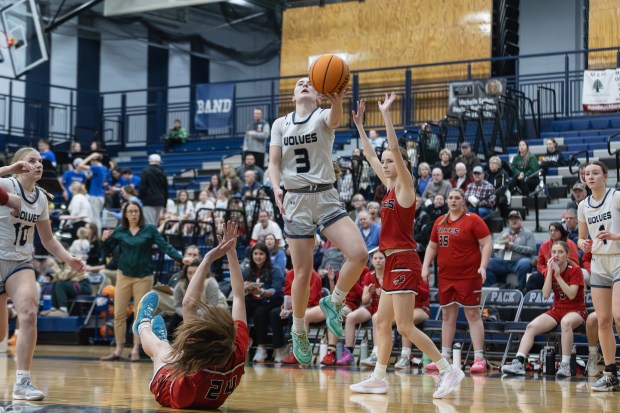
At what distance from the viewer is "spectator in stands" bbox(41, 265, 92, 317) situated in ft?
52.0

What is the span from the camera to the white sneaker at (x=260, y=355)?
Answer: 12.6 metres

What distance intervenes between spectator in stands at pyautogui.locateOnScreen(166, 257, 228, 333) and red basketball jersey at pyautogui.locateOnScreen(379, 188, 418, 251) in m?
4.09

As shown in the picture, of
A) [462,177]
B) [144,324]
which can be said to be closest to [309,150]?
[144,324]

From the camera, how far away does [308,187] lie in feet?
24.6

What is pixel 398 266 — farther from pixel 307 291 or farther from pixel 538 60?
pixel 538 60

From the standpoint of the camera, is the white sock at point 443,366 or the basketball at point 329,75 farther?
the white sock at point 443,366

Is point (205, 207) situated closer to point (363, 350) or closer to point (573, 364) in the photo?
point (363, 350)

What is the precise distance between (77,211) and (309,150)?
1198 centimetres

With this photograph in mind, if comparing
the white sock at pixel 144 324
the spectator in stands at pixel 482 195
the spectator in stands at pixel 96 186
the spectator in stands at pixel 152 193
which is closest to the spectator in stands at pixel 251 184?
the spectator in stands at pixel 152 193

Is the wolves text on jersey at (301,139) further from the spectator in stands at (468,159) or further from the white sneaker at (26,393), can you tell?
the spectator in stands at (468,159)

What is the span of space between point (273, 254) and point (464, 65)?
11.0 meters

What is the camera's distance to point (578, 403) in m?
7.57

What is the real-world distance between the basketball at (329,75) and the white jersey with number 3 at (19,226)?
241cm

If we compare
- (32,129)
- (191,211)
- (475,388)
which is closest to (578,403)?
(475,388)
